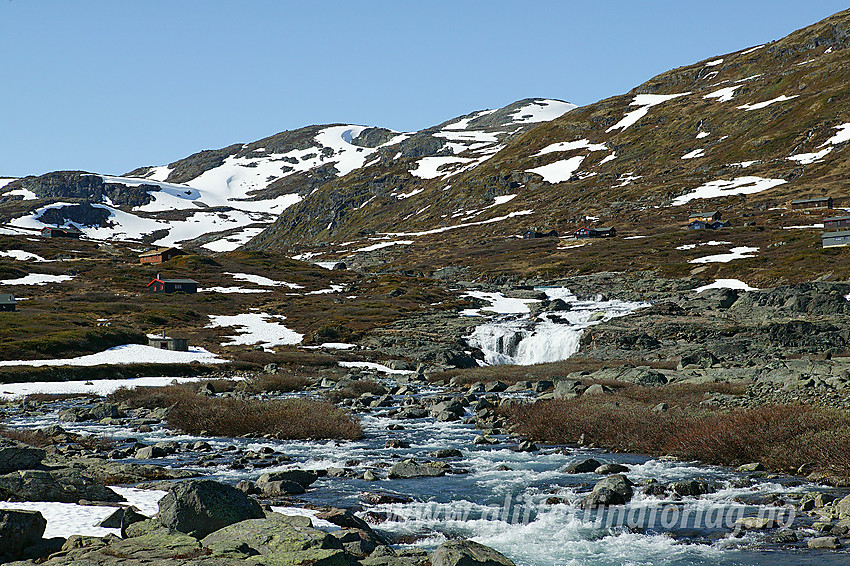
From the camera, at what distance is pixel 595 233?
144375 millimetres

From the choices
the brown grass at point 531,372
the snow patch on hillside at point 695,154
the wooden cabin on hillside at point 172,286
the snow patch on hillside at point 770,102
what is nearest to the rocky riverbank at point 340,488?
the brown grass at point 531,372

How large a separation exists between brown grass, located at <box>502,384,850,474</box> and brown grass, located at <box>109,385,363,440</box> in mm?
8051

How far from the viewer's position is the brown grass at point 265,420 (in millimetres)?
26828

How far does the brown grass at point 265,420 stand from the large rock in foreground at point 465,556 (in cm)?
1611

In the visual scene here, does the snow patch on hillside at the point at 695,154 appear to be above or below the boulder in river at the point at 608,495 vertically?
above

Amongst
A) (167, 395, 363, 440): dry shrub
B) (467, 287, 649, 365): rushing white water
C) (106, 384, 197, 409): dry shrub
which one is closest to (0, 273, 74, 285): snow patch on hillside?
(467, 287, 649, 365): rushing white water

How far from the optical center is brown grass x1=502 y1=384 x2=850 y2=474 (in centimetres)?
1856

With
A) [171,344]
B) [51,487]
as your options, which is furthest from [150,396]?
[51,487]

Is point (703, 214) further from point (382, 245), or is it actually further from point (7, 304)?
point (7, 304)

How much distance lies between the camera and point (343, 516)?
1389 cm

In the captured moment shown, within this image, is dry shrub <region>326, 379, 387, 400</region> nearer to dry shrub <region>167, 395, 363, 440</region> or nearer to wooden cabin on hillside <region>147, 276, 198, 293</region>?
dry shrub <region>167, 395, 363, 440</region>

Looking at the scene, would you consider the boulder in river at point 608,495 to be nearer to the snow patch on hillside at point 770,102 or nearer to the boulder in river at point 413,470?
the boulder in river at point 413,470

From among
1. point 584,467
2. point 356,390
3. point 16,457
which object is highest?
point 16,457

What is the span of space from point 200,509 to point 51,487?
208 inches
